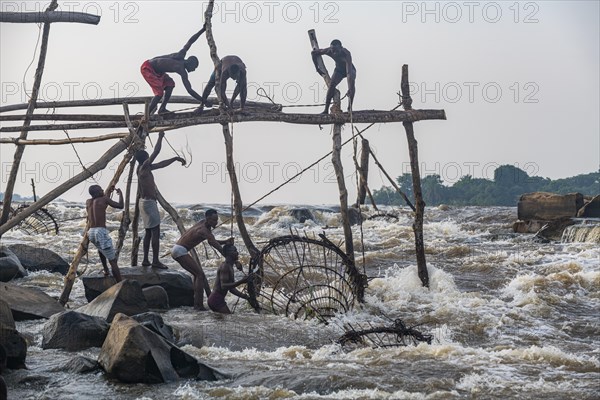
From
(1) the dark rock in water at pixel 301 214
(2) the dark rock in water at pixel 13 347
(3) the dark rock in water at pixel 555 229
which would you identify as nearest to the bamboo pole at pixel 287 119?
(2) the dark rock in water at pixel 13 347

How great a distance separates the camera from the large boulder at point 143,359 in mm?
6926

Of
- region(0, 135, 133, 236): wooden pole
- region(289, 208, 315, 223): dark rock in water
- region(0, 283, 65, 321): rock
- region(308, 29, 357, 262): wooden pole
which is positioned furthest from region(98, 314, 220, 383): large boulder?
region(289, 208, 315, 223): dark rock in water

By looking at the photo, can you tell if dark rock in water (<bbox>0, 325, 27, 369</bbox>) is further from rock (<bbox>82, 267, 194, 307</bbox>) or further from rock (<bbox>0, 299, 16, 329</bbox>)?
rock (<bbox>82, 267, 194, 307</bbox>)

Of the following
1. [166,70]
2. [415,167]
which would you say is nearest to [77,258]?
[166,70]

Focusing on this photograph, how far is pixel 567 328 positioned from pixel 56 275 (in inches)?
359

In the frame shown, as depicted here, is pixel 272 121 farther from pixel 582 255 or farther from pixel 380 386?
pixel 582 255

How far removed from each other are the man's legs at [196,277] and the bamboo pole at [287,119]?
221cm

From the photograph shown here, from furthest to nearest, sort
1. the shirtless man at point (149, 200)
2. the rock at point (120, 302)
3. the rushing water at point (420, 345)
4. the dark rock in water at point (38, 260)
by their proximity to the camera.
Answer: the dark rock in water at point (38, 260) < the shirtless man at point (149, 200) < the rock at point (120, 302) < the rushing water at point (420, 345)

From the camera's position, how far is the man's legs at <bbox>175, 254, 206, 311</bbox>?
35.0ft

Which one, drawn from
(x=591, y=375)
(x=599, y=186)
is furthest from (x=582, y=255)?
(x=599, y=186)

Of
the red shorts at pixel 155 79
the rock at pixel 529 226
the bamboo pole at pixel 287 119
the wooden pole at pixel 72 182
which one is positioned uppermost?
the red shorts at pixel 155 79

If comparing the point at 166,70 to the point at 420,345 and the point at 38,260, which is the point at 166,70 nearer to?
the point at 38,260

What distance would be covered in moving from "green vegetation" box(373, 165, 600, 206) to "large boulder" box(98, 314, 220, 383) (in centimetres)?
4157

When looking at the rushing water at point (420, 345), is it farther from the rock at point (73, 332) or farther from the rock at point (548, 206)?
the rock at point (548, 206)
